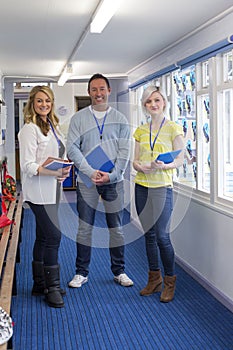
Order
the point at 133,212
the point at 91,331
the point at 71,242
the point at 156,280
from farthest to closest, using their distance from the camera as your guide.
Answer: the point at 133,212
the point at 71,242
the point at 156,280
the point at 91,331

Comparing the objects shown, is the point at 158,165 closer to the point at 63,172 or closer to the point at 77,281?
the point at 63,172

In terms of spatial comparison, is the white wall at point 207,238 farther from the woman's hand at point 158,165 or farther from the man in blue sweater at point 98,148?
the man in blue sweater at point 98,148

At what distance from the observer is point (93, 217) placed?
12.6 feet

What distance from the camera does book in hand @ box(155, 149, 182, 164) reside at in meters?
3.20

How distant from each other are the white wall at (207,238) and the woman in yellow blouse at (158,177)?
37 centimetres

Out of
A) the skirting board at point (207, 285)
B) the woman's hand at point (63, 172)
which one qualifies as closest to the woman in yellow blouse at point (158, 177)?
the skirting board at point (207, 285)

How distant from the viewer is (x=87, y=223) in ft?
12.5

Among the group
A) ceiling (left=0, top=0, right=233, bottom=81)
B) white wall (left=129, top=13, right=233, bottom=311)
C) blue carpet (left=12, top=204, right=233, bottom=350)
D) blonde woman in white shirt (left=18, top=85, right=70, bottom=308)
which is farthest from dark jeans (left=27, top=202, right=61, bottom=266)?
ceiling (left=0, top=0, right=233, bottom=81)

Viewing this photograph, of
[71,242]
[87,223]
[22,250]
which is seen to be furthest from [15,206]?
[87,223]

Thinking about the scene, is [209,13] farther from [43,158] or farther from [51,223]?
[51,223]

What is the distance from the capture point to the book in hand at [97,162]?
3662mm

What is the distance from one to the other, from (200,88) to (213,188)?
2.89 feet

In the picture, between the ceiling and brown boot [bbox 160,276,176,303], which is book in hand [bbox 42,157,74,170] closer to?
the ceiling

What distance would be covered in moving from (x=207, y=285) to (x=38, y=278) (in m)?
1.29
